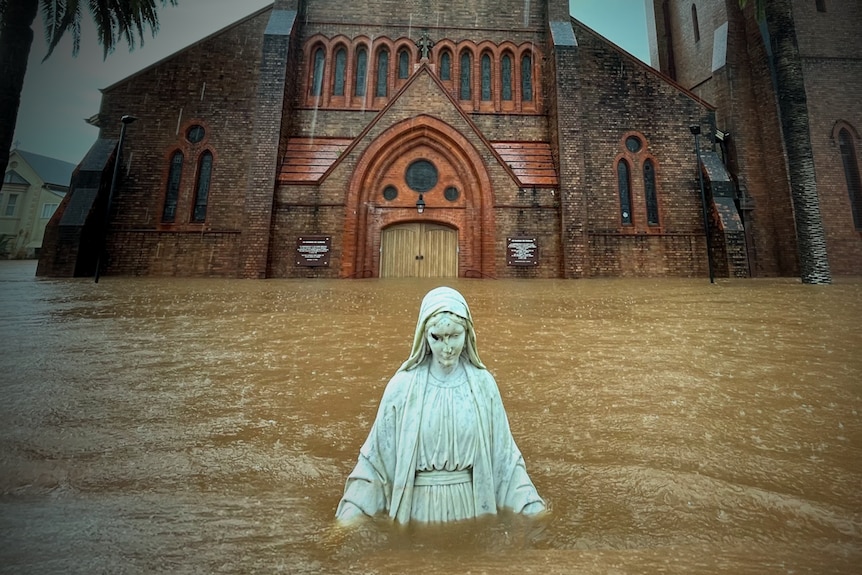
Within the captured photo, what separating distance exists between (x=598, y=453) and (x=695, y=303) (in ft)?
19.2

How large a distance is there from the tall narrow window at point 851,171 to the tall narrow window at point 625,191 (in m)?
10.3

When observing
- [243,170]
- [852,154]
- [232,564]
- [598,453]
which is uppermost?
[852,154]

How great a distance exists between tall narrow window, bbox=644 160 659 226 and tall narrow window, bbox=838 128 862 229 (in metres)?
9.40

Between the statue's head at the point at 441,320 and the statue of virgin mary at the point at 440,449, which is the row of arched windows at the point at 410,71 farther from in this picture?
the statue of virgin mary at the point at 440,449

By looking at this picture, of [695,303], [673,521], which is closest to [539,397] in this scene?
[673,521]

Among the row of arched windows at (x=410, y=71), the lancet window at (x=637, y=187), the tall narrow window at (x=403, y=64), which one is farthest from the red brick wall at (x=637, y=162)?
the tall narrow window at (x=403, y=64)

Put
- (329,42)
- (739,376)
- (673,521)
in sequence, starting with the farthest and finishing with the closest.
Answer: (329,42), (739,376), (673,521)

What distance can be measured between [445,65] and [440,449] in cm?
1675

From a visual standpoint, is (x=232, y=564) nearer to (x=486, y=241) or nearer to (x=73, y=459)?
(x=73, y=459)

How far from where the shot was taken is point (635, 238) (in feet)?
42.8

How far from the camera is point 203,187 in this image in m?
13.4

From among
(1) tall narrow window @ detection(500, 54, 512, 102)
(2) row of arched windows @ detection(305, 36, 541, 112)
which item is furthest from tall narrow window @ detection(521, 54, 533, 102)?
(1) tall narrow window @ detection(500, 54, 512, 102)

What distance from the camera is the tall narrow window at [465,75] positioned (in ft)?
49.4

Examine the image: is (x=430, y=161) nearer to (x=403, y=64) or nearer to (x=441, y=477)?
(x=403, y=64)
